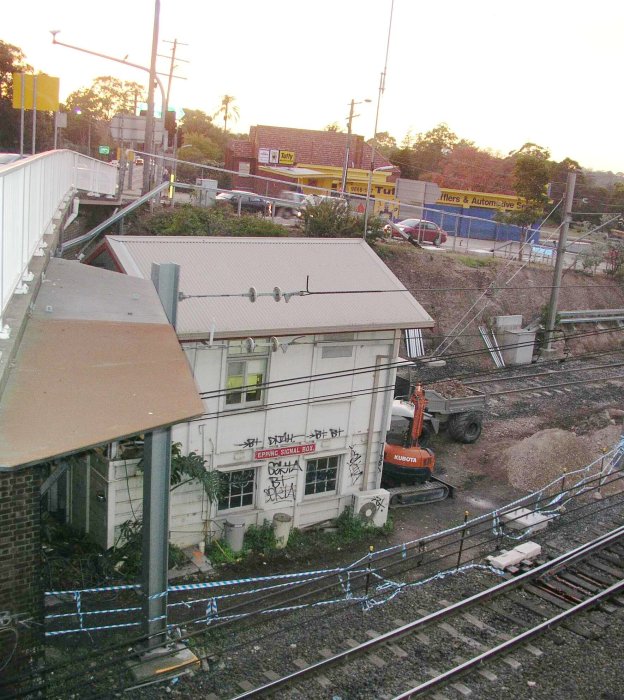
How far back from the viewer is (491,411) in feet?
84.3

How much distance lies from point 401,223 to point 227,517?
28.0 meters

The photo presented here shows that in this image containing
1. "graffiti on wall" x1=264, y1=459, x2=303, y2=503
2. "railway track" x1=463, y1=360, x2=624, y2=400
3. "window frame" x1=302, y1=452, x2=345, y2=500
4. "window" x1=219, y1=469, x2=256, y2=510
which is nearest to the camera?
"window" x1=219, y1=469, x2=256, y2=510

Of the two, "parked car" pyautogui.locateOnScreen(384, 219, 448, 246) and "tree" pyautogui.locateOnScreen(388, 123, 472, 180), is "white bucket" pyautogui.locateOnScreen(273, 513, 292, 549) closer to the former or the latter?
"parked car" pyautogui.locateOnScreen(384, 219, 448, 246)

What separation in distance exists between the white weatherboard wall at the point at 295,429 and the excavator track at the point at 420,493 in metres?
1.06

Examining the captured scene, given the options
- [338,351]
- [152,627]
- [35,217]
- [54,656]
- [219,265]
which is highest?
[35,217]

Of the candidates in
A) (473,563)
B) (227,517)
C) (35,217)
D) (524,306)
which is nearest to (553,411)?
(524,306)

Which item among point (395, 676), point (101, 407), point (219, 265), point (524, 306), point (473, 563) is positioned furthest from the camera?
point (524, 306)

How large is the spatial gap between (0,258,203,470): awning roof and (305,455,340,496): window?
854 centimetres

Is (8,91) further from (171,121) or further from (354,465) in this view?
(354,465)

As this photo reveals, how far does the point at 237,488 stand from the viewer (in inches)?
627

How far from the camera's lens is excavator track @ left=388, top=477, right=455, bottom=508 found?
60.1 feet

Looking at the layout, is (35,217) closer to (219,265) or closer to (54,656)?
(54,656)

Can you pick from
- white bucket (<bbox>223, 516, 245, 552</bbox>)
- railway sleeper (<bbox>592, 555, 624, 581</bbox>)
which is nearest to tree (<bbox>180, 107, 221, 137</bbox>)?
white bucket (<bbox>223, 516, 245, 552</bbox>)

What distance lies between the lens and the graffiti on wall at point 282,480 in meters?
16.1
